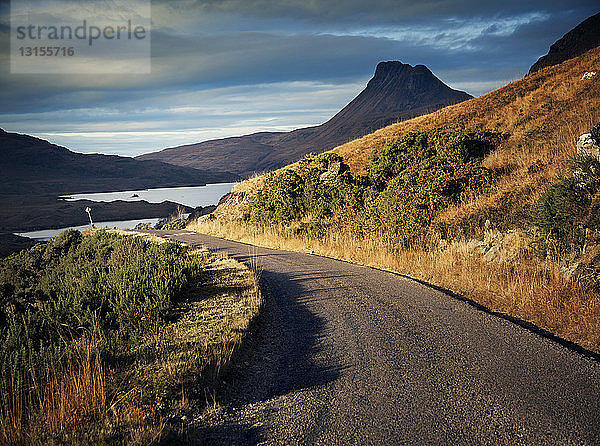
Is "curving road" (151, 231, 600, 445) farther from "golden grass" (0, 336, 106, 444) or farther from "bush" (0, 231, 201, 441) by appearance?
"bush" (0, 231, 201, 441)

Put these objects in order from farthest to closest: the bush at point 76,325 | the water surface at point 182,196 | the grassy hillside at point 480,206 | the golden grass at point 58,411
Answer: the water surface at point 182,196
the grassy hillside at point 480,206
the bush at point 76,325
the golden grass at point 58,411

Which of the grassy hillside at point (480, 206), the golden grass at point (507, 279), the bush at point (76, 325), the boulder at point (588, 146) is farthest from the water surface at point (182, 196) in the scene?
the boulder at point (588, 146)

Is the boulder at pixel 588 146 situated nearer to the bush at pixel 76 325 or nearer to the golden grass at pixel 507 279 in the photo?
the golden grass at pixel 507 279

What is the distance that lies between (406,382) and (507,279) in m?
4.49

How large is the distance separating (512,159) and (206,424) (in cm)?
1552

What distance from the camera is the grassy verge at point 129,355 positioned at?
147 inches

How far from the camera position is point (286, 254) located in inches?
594

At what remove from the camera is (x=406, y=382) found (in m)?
4.42

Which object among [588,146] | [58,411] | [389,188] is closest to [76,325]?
[58,411]

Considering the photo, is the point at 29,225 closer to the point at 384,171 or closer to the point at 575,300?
the point at 384,171

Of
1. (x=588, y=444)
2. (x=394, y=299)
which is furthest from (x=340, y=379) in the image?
(x=394, y=299)

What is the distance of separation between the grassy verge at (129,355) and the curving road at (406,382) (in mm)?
525

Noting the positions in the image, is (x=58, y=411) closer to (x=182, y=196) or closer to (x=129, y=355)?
(x=129, y=355)

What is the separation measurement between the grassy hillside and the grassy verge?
499cm
